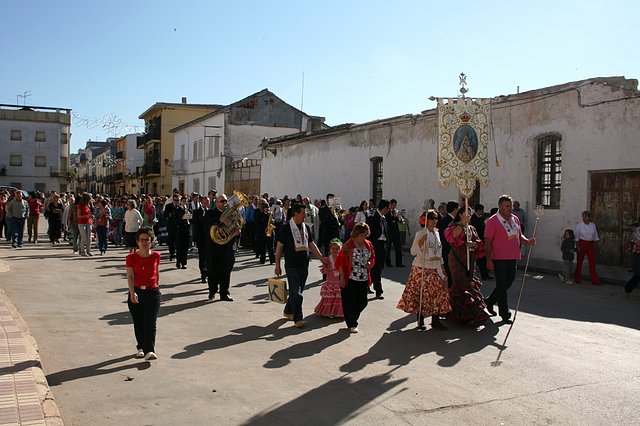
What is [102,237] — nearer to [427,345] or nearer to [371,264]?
[371,264]

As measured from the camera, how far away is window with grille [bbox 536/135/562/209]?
1830cm

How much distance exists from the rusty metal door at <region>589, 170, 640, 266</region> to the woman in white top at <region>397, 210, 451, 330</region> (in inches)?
360

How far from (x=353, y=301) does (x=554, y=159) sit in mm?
11808

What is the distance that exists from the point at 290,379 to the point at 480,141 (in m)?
5.11

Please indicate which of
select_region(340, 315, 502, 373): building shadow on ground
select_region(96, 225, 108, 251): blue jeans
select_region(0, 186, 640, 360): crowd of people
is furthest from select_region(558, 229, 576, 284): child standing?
select_region(96, 225, 108, 251): blue jeans

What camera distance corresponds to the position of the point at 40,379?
5.84 meters

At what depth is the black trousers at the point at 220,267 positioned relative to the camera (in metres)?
11.1

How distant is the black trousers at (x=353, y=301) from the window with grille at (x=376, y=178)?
710 inches

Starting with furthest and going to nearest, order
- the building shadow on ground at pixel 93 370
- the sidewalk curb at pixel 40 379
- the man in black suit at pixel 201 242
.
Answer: the man in black suit at pixel 201 242
the building shadow on ground at pixel 93 370
the sidewalk curb at pixel 40 379

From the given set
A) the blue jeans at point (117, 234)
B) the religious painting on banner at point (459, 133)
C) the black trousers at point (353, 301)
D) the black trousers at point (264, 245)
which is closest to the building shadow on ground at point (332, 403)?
the black trousers at point (353, 301)

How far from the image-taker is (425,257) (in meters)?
8.88

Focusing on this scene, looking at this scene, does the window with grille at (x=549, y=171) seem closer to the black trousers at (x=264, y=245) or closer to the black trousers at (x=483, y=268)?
the black trousers at (x=483, y=268)

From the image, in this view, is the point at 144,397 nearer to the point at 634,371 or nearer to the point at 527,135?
the point at 634,371

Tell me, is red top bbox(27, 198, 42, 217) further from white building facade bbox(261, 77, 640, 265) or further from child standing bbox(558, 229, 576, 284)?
child standing bbox(558, 229, 576, 284)
